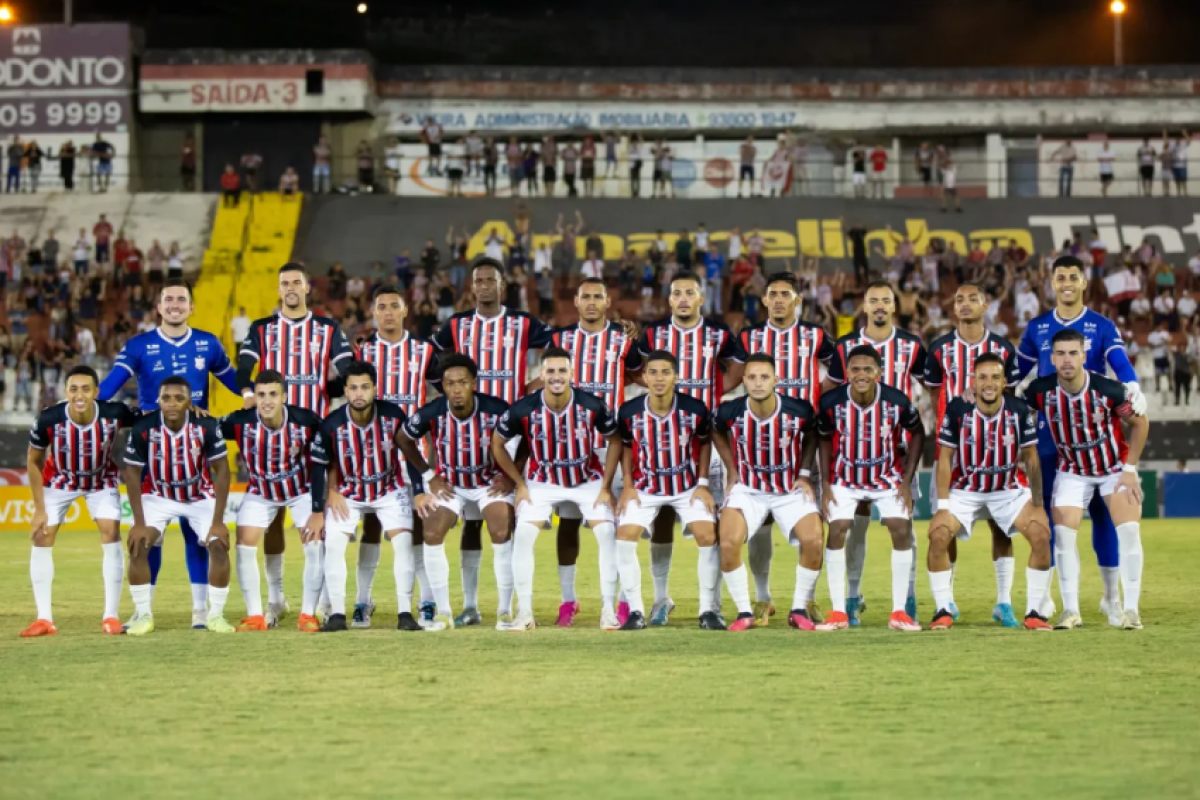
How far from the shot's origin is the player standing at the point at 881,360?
35.5 feet

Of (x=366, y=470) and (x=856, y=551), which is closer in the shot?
(x=366, y=470)

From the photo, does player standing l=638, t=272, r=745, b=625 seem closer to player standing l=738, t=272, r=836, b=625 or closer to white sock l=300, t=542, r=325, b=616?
player standing l=738, t=272, r=836, b=625

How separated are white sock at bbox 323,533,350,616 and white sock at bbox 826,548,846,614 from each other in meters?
3.29

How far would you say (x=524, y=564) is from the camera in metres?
10.4

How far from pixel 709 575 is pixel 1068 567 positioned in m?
2.40

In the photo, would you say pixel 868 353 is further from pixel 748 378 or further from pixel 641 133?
pixel 641 133

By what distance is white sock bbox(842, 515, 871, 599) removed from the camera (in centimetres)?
1091

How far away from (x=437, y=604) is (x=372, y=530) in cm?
83

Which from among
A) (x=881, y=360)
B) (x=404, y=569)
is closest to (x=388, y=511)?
(x=404, y=569)

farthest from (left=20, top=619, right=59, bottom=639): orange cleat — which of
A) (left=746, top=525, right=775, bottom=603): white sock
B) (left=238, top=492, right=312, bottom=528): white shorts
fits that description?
(left=746, top=525, right=775, bottom=603): white sock

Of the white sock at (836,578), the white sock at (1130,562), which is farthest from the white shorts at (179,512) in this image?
the white sock at (1130,562)

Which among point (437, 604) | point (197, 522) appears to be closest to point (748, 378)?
point (437, 604)

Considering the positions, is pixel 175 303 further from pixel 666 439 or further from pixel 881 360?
pixel 881 360

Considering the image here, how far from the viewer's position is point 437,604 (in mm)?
10586
